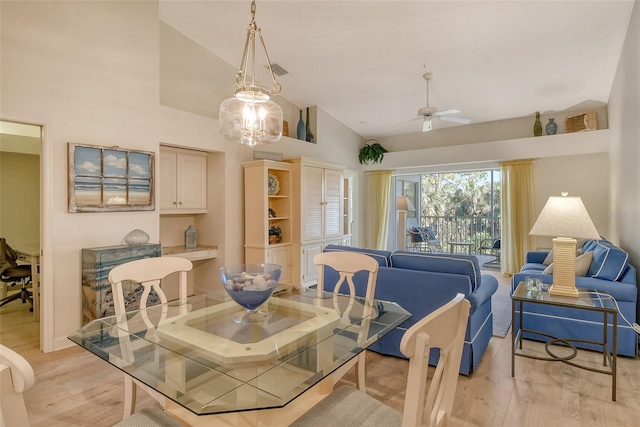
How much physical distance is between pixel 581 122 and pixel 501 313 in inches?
139

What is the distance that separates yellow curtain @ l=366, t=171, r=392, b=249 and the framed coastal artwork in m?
4.75

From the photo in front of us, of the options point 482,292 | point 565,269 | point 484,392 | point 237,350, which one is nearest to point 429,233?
point 565,269

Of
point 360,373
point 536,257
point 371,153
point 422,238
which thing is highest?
point 371,153

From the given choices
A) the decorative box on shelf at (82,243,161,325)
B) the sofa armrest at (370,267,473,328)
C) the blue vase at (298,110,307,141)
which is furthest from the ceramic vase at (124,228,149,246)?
the blue vase at (298,110,307,141)

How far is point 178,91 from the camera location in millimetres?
4133

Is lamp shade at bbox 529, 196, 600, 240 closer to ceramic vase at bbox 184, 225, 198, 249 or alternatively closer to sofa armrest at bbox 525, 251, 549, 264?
sofa armrest at bbox 525, 251, 549, 264

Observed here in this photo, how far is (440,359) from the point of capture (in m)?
1.03

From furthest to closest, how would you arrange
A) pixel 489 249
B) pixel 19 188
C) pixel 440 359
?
pixel 489 249, pixel 19 188, pixel 440 359

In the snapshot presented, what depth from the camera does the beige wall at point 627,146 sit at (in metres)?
3.03

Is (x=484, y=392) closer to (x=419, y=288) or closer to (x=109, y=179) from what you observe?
(x=419, y=288)

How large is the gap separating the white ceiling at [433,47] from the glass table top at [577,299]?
2.54 m

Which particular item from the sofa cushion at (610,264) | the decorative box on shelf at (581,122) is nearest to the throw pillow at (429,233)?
the decorative box on shelf at (581,122)

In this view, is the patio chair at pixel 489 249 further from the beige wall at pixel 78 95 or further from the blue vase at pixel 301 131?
A: the beige wall at pixel 78 95

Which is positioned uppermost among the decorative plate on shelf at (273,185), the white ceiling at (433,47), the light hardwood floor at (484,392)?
the white ceiling at (433,47)
